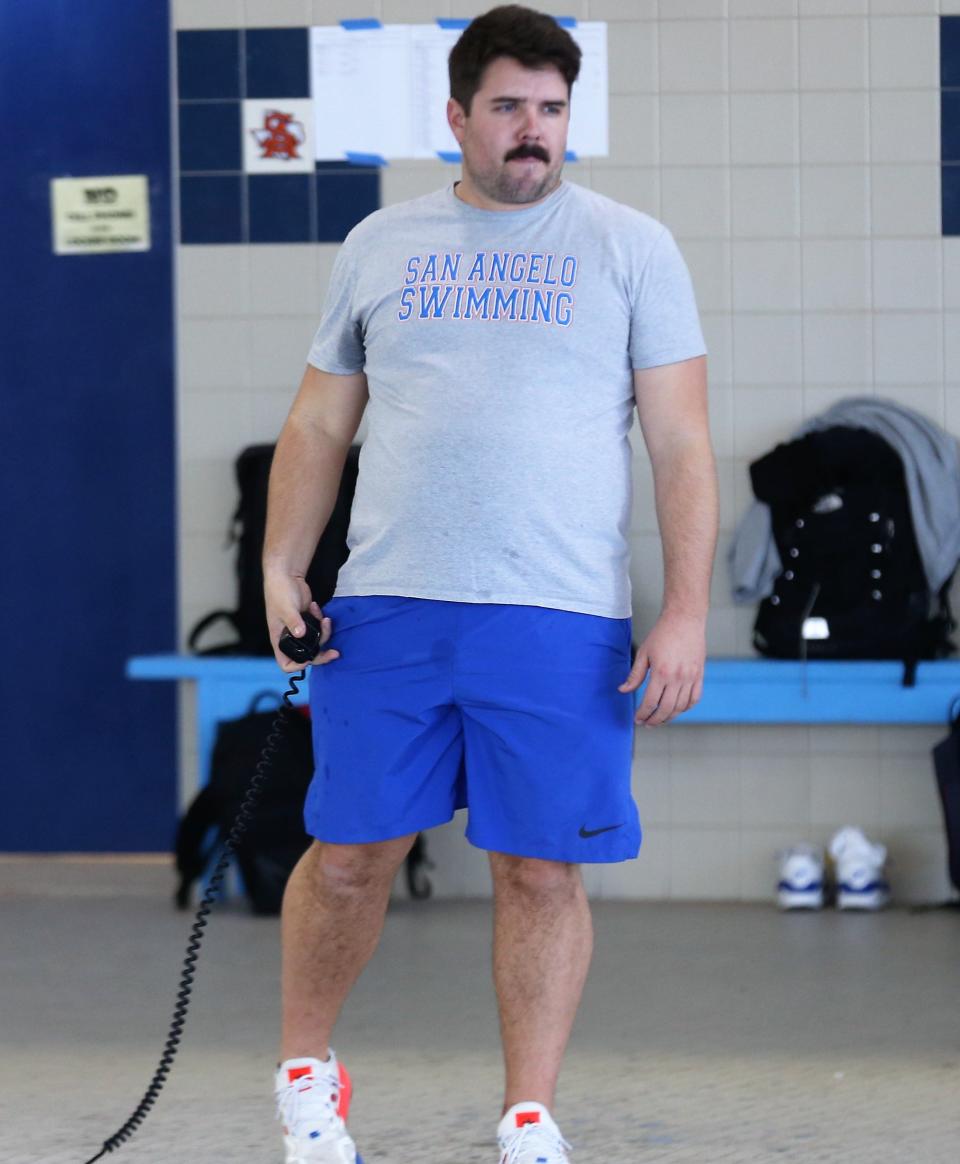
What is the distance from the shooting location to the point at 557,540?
7.05ft

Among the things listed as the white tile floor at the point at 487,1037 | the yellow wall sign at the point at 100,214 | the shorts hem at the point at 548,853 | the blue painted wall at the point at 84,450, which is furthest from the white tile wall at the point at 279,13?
the shorts hem at the point at 548,853

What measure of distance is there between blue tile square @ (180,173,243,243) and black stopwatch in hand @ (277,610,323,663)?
243cm

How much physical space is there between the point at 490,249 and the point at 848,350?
91.9 inches

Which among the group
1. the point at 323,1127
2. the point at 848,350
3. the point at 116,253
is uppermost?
the point at 116,253

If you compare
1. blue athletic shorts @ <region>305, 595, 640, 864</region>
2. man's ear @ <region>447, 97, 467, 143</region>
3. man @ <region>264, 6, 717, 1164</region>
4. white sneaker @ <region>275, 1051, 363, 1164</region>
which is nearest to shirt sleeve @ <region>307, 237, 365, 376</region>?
man @ <region>264, 6, 717, 1164</region>

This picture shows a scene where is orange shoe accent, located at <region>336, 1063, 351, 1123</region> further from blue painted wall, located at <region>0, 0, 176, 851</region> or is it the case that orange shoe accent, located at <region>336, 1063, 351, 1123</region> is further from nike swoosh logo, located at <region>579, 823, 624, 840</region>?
blue painted wall, located at <region>0, 0, 176, 851</region>

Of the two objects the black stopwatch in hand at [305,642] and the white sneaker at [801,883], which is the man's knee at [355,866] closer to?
the black stopwatch in hand at [305,642]

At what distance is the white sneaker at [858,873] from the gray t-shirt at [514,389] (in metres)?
2.17

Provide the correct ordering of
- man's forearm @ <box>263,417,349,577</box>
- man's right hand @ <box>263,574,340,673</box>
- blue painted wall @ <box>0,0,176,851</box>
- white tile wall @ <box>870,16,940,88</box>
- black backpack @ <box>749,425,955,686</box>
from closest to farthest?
man's right hand @ <box>263,574,340,673</box> < man's forearm @ <box>263,417,349,577</box> < black backpack @ <box>749,425,955,686</box> < white tile wall @ <box>870,16,940,88</box> < blue painted wall @ <box>0,0,176,851</box>

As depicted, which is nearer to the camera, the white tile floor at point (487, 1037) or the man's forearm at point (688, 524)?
the man's forearm at point (688, 524)

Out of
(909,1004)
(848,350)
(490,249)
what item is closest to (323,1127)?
(490,249)

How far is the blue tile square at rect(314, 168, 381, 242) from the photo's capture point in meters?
4.37

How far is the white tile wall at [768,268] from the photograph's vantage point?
428cm

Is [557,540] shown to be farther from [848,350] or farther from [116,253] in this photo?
[116,253]
